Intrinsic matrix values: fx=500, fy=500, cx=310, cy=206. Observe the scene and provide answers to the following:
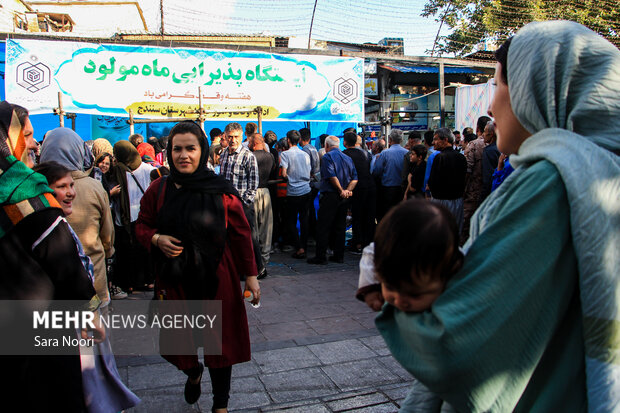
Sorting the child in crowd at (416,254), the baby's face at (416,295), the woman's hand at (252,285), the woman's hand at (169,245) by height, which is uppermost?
the child in crowd at (416,254)

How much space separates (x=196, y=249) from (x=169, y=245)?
6.2 inches

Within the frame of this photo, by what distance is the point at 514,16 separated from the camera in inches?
763

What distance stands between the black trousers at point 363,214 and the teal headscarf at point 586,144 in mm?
7068

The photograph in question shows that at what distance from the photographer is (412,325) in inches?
40.3

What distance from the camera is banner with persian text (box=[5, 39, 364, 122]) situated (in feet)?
27.4

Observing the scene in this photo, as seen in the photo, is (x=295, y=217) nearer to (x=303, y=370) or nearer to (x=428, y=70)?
(x=303, y=370)

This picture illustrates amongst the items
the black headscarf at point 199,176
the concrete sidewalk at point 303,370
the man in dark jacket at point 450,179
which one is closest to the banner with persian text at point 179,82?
the man in dark jacket at point 450,179

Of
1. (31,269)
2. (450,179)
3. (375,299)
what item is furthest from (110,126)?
(375,299)

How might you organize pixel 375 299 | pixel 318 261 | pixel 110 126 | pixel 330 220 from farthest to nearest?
1. pixel 110 126
2. pixel 318 261
3. pixel 330 220
4. pixel 375 299

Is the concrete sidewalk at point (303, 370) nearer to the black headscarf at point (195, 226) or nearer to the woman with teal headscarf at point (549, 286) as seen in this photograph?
the black headscarf at point (195, 226)

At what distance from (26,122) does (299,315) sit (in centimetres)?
348

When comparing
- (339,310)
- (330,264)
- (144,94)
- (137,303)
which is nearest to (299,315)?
(339,310)

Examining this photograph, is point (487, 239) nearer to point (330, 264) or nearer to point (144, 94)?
point (330, 264)

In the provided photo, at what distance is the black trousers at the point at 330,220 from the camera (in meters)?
7.73
